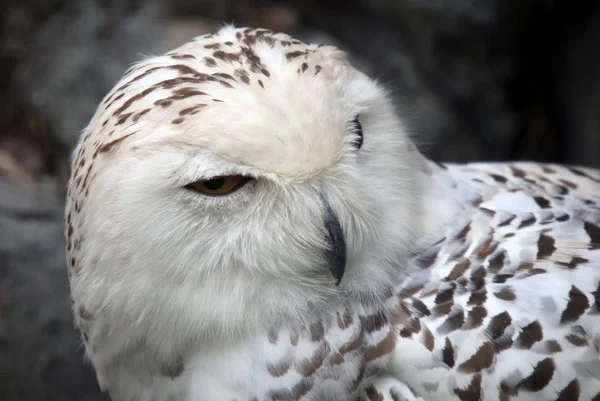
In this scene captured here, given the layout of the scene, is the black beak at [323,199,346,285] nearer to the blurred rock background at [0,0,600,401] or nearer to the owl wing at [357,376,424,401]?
the owl wing at [357,376,424,401]

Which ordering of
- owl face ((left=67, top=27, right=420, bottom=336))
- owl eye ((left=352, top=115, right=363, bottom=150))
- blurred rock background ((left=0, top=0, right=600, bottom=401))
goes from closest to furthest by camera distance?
owl face ((left=67, top=27, right=420, bottom=336)) → owl eye ((left=352, top=115, right=363, bottom=150)) → blurred rock background ((left=0, top=0, right=600, bottom=401))

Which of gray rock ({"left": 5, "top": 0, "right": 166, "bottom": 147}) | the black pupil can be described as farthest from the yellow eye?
gray rock ({"left": 5, "top": 0, "right": 166, "bottom": 147})

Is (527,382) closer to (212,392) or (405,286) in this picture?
(405,286)

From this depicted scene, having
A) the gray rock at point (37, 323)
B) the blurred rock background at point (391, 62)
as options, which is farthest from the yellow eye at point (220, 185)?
the blurred rock background at point (391, 62)

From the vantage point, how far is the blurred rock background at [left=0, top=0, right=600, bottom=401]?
136 inches

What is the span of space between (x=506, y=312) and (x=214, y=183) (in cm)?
69

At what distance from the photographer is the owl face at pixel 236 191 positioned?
1337 millimetres

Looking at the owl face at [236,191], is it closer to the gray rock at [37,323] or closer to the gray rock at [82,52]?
the gray rock at [37,323]

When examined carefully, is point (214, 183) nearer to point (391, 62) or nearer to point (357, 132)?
point (357, 132)

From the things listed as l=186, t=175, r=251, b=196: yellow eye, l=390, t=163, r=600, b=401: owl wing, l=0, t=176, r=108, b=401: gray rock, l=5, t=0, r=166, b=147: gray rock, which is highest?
l=186, t=175, r=251, b=196: yellow eye

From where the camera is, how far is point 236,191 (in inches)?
53.7

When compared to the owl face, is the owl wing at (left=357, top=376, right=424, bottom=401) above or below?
below

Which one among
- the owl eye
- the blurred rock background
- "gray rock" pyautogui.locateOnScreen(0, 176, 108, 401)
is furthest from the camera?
the blurred rock background

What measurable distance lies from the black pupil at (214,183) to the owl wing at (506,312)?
1.70 feet
